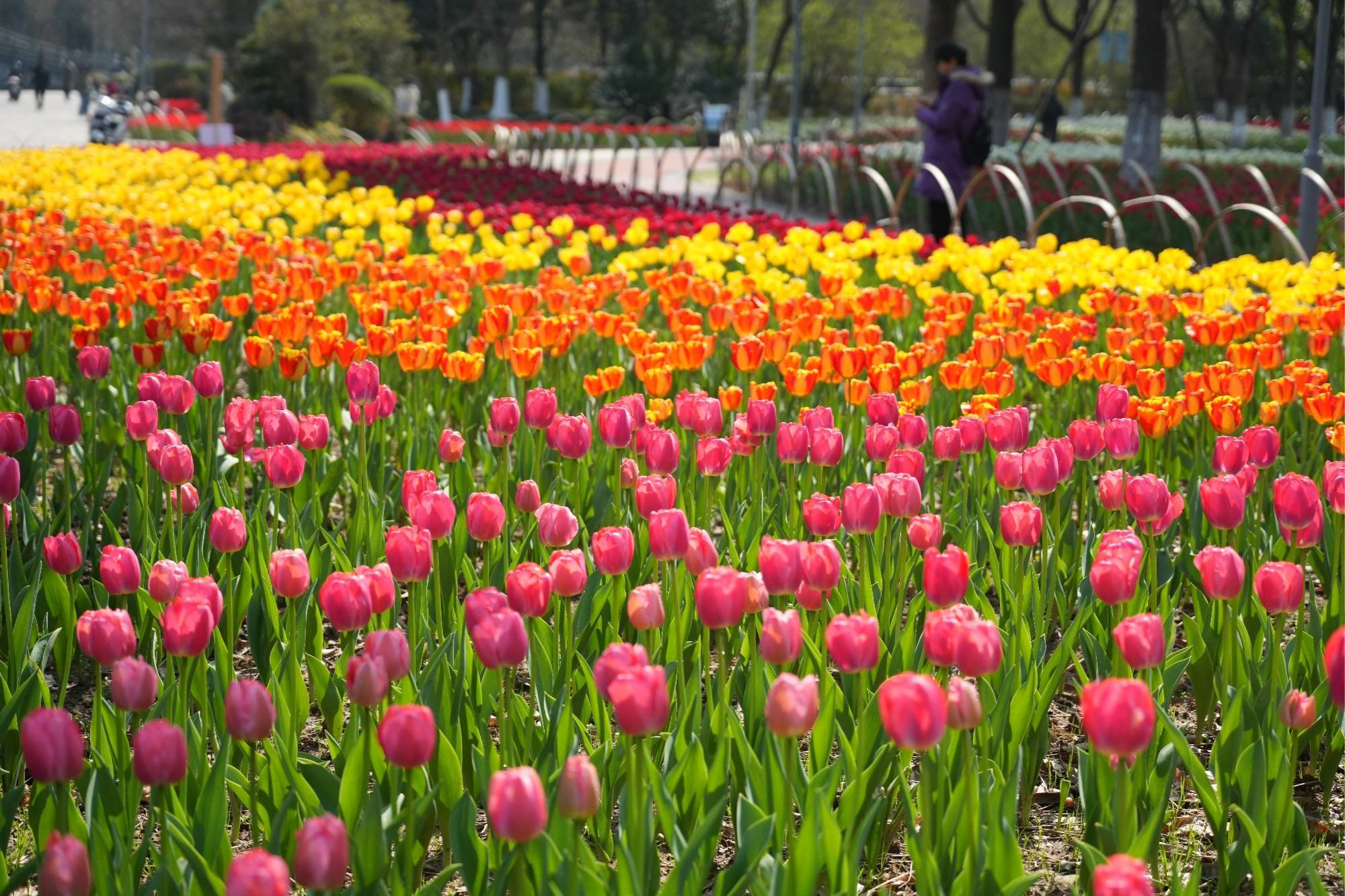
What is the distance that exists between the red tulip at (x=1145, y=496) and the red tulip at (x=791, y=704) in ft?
3.45

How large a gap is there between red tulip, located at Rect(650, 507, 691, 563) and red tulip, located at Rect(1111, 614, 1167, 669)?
67 cm

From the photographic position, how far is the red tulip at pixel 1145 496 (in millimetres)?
2588

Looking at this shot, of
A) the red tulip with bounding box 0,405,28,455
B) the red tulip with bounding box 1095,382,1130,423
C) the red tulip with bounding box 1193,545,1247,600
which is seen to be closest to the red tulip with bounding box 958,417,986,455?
the red tulip with bounding box 1095,382,1130,423

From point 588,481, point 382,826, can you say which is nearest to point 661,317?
point 588,481

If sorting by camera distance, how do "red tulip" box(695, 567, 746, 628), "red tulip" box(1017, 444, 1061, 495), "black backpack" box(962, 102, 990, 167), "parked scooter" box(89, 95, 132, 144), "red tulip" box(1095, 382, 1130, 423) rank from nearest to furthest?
"red tulip" box(695, 567, 746, 628)
"red tulip" box(1017, 444, 1061, 495)
"red tulip" box(1095, 382, 1130, 423)
"black backpack" box(962, 102, 990, 167)
"parked scooter" box(89, 95, 132, 144)

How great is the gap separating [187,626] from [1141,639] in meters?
1.18

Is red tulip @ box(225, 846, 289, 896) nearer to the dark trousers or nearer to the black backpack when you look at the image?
the dark trousers

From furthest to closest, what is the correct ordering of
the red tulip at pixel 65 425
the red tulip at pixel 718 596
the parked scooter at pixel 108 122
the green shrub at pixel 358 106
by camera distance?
the green shrub at pixel 358 106 < the parked scooter at pixel 108 122 < the red tulip at pixel 65 425 < the red tulip at pixel 718 596

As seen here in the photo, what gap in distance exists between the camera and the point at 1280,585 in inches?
86.5

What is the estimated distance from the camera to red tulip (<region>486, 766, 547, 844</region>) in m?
1.50

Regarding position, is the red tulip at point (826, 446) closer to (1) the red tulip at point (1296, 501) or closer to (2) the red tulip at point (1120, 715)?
(1) the red tulip at point (1296, 501)

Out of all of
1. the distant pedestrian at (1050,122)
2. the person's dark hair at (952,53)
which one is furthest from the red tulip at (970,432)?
the distant pedestrian at (1050,122)

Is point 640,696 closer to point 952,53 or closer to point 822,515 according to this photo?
point 822,515

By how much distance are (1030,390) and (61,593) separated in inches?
133
